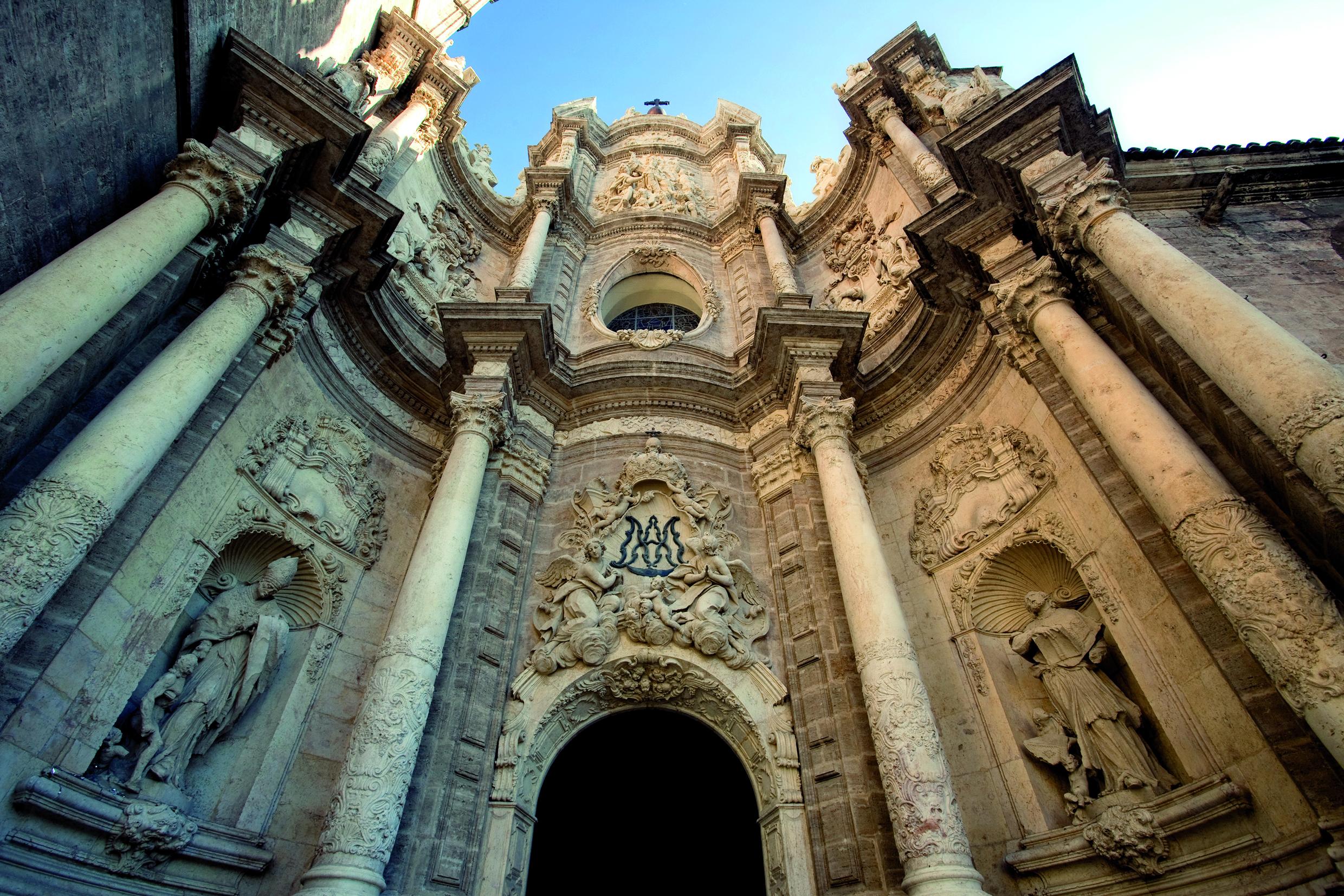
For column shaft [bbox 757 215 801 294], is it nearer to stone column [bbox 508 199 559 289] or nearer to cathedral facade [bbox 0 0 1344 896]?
cathedral facade [bbox 0 0 1344 896]

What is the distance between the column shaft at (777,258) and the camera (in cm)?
1312

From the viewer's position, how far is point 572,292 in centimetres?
1449

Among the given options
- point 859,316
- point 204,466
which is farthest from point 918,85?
point 204,466

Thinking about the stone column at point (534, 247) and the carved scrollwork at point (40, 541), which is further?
the stone column at point (534, 247)

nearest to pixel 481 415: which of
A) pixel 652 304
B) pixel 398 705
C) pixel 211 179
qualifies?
pixel 211 179

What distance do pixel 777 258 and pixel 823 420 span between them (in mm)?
5620

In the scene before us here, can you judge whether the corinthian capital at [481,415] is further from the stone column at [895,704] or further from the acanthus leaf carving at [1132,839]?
the acanthus leaf carving at [1132,839]

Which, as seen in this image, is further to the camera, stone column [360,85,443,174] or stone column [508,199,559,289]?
stone column [508,199,559,289]

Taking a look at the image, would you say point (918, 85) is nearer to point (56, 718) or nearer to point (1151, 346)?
point (1151, 346)

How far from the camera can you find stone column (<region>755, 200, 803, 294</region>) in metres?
13.2

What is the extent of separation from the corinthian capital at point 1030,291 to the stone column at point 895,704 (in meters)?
2.61

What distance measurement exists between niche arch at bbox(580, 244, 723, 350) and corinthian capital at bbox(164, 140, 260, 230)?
22.7ft

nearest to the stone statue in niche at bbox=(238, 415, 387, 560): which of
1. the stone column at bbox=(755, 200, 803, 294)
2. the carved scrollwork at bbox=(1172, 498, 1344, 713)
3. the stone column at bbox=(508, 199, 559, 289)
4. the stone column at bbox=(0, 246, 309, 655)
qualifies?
the stone column at bbox=(0, 246, 309, 655)

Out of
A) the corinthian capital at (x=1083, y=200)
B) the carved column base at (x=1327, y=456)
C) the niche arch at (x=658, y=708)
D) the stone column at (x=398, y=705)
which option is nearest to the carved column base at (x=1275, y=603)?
the carved column base at (x=1327, y=456)
